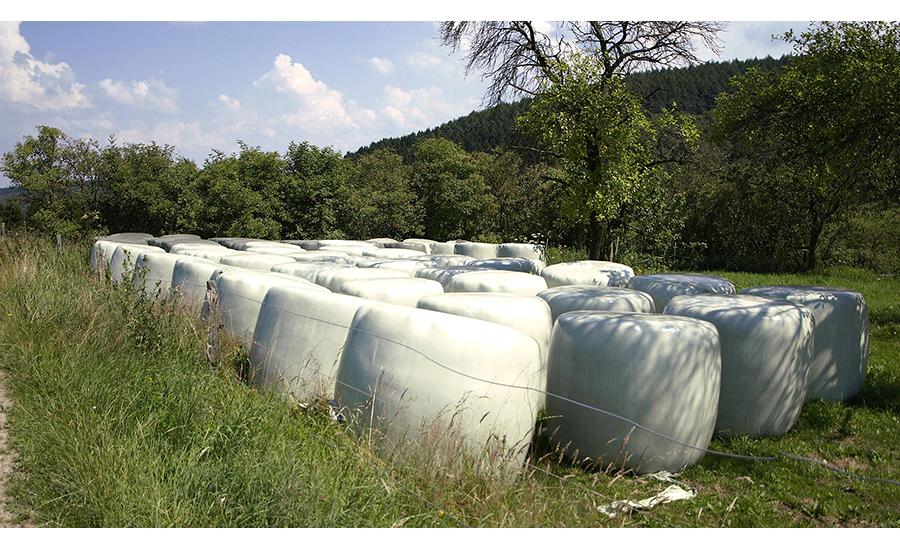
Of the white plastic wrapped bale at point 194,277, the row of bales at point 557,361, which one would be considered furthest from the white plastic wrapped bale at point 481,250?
the white plastic wrapped bale at point 194,277

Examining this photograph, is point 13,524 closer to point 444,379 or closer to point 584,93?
point 444,379

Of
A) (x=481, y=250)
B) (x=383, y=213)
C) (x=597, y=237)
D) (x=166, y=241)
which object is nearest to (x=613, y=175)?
(x=597, y=237)

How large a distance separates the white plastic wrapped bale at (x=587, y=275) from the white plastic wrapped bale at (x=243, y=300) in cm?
417

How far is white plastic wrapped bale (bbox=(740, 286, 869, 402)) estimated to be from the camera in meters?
5.69

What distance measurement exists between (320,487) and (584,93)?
30.8ft

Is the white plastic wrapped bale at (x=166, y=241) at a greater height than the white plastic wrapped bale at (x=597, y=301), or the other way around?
the white plastic wrapped bale at (x=166, y=241)

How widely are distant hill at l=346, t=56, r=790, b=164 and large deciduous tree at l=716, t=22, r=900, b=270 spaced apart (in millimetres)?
1483

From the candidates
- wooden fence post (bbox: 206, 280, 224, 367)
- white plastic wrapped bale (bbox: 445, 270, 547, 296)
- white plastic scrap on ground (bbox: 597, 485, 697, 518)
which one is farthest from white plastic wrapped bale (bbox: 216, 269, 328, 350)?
white plastic scrap on ground (bbox: 597, 485, 697, 518)

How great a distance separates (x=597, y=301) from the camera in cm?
568

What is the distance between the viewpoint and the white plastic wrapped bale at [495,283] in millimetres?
6824

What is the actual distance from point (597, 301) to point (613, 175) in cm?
555

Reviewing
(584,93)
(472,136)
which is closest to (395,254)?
(584,93)

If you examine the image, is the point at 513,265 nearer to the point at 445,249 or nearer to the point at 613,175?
Result: the point at 613,175

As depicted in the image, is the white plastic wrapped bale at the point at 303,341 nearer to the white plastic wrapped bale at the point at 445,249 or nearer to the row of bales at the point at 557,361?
the row of bales at the point at 557,361
